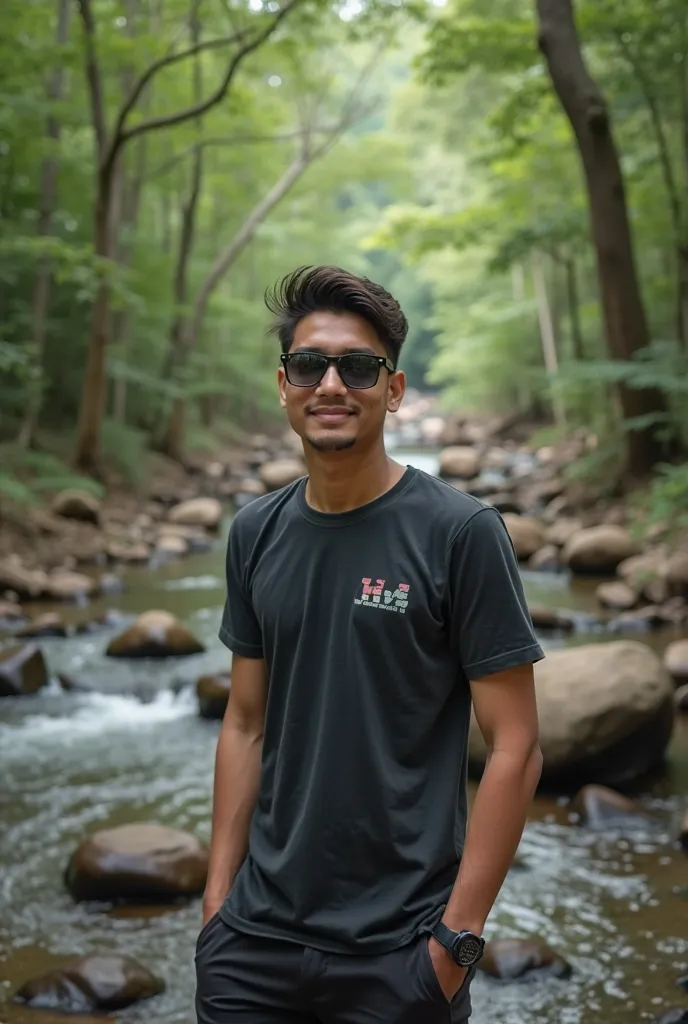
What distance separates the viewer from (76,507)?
14.8 m

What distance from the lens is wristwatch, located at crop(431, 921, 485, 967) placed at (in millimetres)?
1809

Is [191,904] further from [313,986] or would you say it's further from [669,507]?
[669,507]

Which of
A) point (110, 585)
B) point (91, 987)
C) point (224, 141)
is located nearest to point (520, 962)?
point (91, 987)

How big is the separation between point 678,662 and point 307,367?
6.28m

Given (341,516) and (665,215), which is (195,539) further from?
(341,516)

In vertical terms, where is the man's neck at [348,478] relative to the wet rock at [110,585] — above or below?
above

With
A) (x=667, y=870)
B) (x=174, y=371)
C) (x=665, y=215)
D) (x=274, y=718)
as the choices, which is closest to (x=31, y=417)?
(x=174, y=371)

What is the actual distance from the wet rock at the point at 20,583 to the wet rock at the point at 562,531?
598 cm

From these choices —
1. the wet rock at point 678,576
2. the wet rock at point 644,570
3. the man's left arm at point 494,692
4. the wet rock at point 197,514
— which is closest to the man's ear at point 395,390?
the man's left arm at point 494,692

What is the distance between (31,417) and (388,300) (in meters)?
14.2

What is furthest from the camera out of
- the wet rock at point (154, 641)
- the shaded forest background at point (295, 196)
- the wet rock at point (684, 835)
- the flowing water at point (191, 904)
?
the shaded forest background at point (295, 196)

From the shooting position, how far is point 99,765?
6.70m

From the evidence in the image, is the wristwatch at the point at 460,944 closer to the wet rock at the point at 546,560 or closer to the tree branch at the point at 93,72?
the wet rock at the point at 546,560

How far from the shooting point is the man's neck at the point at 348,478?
80.3 inches
